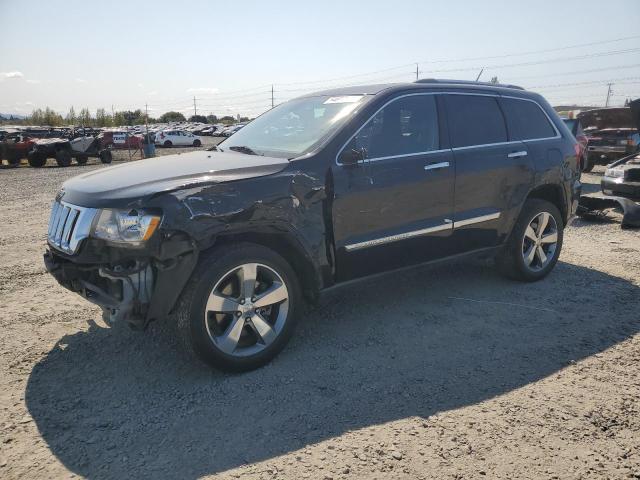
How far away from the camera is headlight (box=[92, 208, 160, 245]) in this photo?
2859 mm

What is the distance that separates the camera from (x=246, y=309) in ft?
10.6

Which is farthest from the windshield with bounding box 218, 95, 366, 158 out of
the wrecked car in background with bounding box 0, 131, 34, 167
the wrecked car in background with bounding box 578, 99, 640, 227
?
the wrecked car in background with bounding box 0, 131, 34, 167

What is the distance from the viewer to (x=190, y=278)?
119 inches

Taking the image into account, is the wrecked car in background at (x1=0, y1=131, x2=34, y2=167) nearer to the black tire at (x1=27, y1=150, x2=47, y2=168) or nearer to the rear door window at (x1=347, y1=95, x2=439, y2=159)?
the black tire at (x1=27, y1=150, x2=47, y2=168)

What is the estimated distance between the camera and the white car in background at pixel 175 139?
38.4m

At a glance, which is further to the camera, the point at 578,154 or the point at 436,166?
the point at 578,154

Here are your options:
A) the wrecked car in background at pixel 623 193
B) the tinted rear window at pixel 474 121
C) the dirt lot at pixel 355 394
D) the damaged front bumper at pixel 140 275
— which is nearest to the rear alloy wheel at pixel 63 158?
the dirt lot at pixel 355 394

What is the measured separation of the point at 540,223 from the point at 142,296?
12.8 feet

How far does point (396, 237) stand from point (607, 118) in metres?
15.1

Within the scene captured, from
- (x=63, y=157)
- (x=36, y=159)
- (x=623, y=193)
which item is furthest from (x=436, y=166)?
(x=36, y=159)

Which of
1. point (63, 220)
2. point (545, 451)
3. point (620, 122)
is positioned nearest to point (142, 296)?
point (63, 220)

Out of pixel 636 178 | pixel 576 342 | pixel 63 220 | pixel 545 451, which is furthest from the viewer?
pixel 636 178

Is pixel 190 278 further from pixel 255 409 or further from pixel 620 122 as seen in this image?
pixel 620 122

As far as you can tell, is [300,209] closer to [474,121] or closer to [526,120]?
[474,121]
